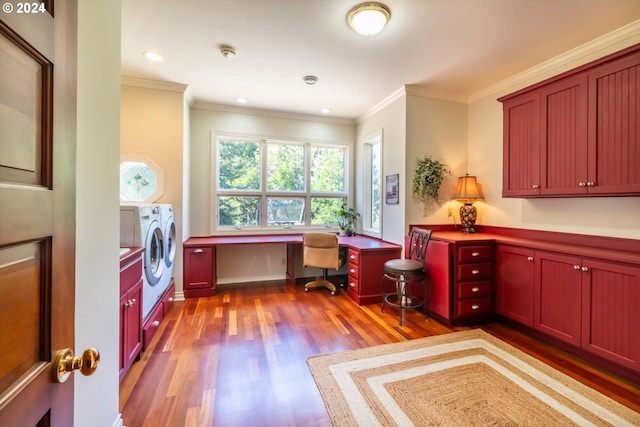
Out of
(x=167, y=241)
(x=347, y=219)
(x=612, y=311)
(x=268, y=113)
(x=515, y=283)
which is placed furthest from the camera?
(x=347, y=219)

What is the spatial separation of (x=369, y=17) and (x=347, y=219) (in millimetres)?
3091

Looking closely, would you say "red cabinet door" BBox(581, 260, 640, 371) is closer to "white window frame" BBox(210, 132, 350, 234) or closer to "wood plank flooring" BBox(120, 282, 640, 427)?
"wood plank flooring" BBox(120, 282, 640, 427)

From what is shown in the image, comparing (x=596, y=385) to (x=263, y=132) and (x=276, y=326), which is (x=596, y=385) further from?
(x=263, y=132)

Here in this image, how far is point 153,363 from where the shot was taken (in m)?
2.10

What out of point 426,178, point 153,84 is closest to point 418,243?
point 426,178

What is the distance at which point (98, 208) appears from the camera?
1.17m

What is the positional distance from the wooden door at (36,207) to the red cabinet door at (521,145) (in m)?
3.25

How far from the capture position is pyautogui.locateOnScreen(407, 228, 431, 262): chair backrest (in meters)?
2.95

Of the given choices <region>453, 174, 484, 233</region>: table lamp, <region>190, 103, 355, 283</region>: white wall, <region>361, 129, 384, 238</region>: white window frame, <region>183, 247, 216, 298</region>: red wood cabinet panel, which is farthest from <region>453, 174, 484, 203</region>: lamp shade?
<region>183, 247, 216, 298</region>: red wood cabinet panel

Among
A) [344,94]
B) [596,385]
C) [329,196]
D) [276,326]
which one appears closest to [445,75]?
[344,94]

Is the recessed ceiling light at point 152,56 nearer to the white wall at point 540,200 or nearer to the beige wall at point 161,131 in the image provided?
the beige wall at point 161,131

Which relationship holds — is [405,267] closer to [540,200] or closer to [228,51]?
[540,200]

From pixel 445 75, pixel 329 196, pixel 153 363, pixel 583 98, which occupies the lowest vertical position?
pixel 153 363

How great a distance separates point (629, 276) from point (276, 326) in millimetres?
2779
